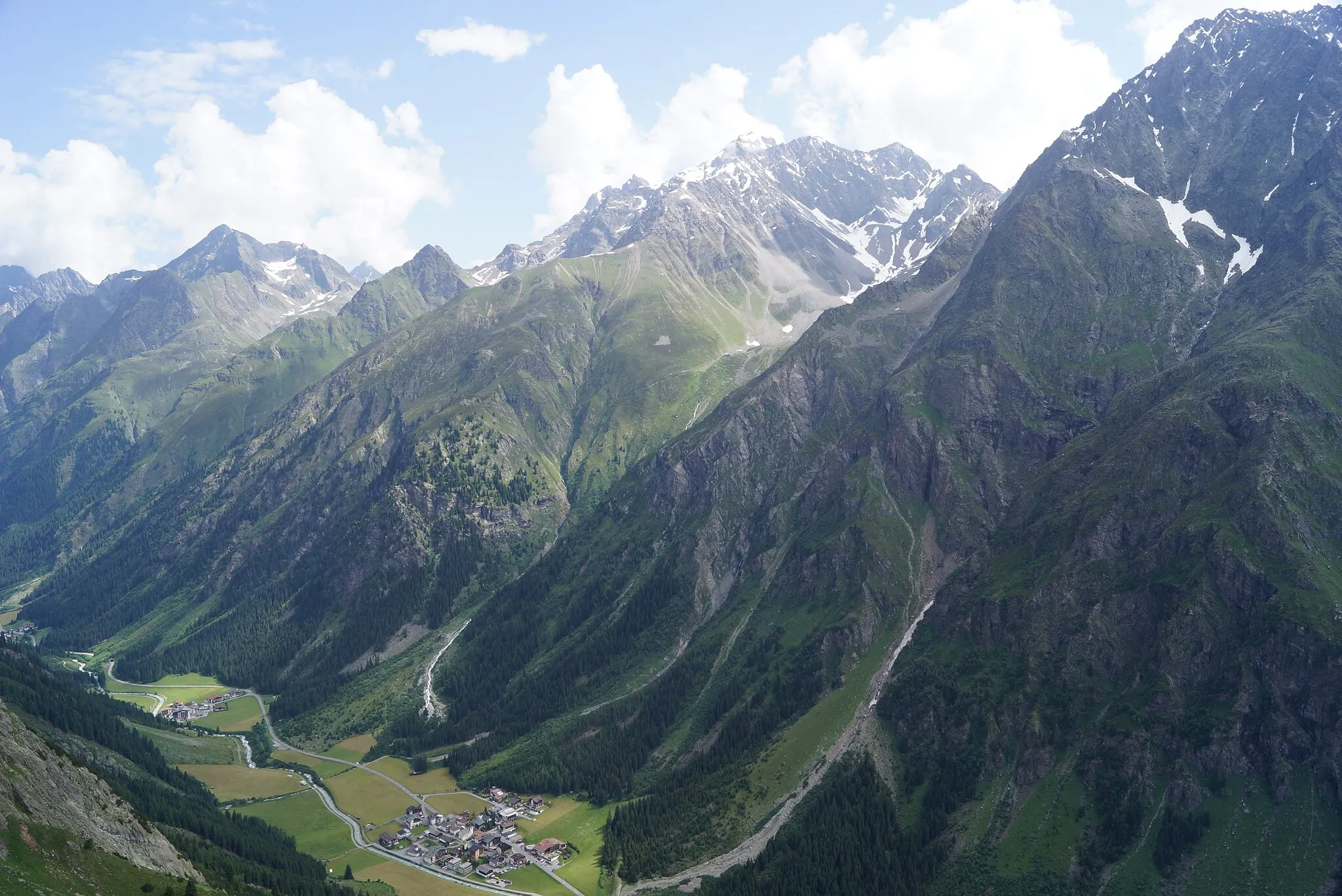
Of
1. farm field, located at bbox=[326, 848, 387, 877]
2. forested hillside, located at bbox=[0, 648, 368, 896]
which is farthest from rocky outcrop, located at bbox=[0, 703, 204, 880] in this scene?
farm field, located at bbox=[326, 848, 387, 877]

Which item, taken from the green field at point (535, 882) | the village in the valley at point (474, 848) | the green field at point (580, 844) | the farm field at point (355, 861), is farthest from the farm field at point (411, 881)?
the green field at point (580, 844)

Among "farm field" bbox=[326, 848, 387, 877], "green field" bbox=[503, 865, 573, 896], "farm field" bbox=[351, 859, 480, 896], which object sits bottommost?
"green field" bbox=[503, 865, 573, 896]

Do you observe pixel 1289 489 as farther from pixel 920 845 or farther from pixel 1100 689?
pixel 920 845

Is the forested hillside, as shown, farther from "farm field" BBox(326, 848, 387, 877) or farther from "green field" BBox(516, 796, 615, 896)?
"green field" BBox(516, 796, 615, 896)

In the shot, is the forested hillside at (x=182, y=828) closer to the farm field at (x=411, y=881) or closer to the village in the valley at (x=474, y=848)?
the farm field at (x=411, y=881)

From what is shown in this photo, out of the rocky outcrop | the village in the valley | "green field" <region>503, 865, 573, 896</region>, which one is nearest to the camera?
the rocky outcrop

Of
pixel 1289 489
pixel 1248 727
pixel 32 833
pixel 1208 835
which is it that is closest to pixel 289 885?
pixel 32 833
